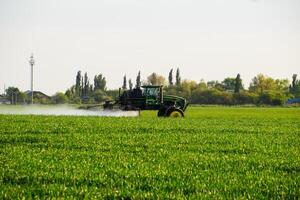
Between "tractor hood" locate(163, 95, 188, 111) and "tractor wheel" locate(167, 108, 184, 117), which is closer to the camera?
"tractor wheel" locate(167, 108, 184, 117)

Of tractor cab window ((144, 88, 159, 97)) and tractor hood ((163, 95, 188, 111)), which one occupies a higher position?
tractor cab window ((144, 88, 159, 97))

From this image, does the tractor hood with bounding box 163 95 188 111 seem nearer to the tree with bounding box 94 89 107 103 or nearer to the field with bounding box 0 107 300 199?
the field with bounding box 0 107 300 199

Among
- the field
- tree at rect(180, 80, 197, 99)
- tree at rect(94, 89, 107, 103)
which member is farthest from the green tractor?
tree at rect(180, 80, 197, 99)

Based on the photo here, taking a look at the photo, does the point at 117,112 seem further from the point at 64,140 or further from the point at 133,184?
the point at 133,184

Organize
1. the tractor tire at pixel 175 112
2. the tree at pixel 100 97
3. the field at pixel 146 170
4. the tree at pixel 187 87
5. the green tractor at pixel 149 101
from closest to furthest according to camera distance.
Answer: the field at pixel 146 170 < the tractor tire at pixel 175 112 < the green tractor at pixel 149 101 < the tree at pixel 100 97 < the tree at pixel 187 87

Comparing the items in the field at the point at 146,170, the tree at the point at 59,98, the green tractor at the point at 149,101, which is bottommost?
the field at the point at 146,170

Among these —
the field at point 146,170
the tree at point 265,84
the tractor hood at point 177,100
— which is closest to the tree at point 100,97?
the tree at point 265,84

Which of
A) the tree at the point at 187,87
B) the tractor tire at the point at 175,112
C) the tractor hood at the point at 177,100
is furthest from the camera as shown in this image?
the tree at the point at 187,87

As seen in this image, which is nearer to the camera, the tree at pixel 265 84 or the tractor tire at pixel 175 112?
the tractor tire at pixel 175 112

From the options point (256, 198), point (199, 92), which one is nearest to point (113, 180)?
point (256, 198)

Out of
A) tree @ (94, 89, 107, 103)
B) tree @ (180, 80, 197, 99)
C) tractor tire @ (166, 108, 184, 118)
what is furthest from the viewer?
tree @ (180, 80, 197, 99)

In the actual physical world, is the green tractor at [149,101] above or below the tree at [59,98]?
below

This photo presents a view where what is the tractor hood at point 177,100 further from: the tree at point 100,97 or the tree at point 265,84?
the tree at point 265,84

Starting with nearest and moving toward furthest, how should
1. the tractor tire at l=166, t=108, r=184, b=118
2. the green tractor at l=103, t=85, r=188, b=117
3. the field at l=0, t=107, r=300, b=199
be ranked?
the field at l=0, t=107, r=300, b=199, the tractor tire at l=166, t=108, r=184, b=118, the green tractor at l=103, t=85, r=188, b=117
